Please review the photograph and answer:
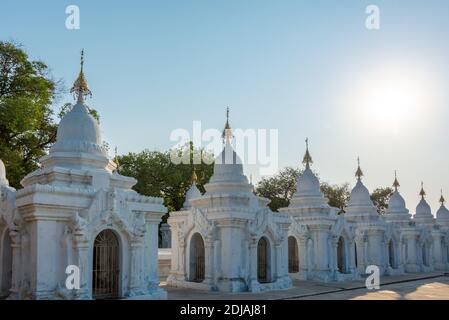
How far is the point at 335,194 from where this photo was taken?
2443 inches

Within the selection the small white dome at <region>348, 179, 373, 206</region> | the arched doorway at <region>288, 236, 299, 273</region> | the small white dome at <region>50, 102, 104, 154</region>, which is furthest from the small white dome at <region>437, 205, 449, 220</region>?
the small white dome at <region>50, 102, 104, 154</region>

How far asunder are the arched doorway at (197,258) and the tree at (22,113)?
1162cm

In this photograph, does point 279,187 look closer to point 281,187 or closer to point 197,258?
point 281,187

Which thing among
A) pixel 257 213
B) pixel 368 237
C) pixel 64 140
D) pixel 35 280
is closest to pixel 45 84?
pixel 64 140

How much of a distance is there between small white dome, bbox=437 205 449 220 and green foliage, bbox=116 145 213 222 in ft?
80.9

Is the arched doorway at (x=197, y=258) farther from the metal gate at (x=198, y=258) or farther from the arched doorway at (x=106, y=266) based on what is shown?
the arched doorway at (x=106, y=266)

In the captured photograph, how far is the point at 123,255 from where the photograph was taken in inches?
717

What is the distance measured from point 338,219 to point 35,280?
20.0 meters

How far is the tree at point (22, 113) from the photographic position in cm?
2858

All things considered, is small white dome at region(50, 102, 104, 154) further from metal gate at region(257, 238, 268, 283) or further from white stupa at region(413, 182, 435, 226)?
white stupa at region(413, 182, 435, 226)

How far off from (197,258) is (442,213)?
119 feet

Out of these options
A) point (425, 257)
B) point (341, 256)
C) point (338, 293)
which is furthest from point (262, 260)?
A: point (425, 257)

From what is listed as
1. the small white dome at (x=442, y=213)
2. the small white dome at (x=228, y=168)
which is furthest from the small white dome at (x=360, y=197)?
the small white dome at (x=442, y=213)

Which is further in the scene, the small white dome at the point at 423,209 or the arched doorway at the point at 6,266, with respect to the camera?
the small white dome at the point at 423,209
